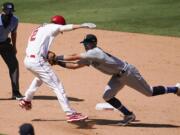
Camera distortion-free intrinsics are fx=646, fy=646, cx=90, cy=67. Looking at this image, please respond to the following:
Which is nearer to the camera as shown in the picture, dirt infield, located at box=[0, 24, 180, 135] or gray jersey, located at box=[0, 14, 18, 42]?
dirt infield, located at box=[0, 24, 180, 135]

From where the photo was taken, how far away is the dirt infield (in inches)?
420

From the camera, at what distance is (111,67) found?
34.5ft

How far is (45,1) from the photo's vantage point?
28.0m

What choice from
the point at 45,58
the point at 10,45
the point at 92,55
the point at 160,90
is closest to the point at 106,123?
the point at 160,90

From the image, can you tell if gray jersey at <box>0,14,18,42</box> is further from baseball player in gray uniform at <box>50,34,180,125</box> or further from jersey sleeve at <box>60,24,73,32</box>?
baseball player in gray uniform at <box>50,34,180,125</box>

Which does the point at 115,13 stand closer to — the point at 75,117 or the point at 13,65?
the point at 13,65

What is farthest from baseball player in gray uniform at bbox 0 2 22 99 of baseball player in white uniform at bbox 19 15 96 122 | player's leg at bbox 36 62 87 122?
player's leg at bbox 36 62 87 122

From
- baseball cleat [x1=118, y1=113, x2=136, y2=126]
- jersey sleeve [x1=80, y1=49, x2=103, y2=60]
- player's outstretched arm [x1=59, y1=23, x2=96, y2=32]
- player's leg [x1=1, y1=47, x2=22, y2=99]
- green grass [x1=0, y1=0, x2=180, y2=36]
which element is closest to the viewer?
jersey sleeve [x1=80, y1=49, x2=103, y2=60]

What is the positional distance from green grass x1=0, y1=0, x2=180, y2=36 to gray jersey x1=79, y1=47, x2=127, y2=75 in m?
9.75

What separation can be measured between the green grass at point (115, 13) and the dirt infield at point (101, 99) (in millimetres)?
2263

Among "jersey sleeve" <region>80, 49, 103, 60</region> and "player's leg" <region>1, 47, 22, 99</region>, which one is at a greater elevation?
"jersey sleeve" <region>80, 49, 103, 60</region>

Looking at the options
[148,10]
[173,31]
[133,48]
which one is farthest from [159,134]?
[148,10]

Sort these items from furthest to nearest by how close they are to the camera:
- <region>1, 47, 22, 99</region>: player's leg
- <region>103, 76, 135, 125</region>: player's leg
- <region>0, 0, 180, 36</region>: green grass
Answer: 1. <region>0, 0, 180, 36</region>: green grass
2. <region>1, 47, 22, 99</region>: player's leg
3. <region>103, 76, 135, 125</region>: player's leg

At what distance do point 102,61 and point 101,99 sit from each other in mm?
2484
